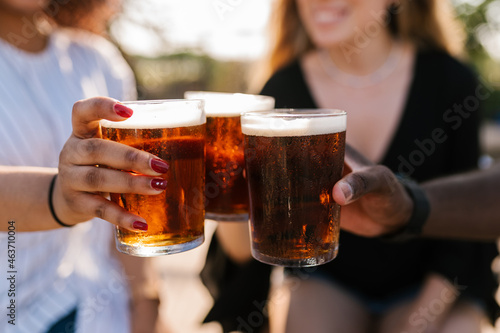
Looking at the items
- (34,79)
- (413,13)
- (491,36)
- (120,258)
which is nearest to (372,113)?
(413,13)

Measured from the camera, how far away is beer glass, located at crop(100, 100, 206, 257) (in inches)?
50.5

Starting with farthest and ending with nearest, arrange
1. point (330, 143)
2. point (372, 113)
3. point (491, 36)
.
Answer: point (491, 36) → point (372, 113) → point (330, 143)

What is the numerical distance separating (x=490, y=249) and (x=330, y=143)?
1602mm

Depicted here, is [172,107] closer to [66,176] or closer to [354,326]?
[66,176]

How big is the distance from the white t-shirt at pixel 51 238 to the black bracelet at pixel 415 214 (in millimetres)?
1294

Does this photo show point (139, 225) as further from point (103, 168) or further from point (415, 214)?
A: point (415, 214)

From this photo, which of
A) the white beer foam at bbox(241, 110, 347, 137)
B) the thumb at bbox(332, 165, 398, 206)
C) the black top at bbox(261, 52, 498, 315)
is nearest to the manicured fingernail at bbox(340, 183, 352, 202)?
the thumb at bbox(332, 165, 398, 206)

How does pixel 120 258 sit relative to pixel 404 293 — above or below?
above

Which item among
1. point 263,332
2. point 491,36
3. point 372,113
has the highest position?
point 372,113

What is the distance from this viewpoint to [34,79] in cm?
216

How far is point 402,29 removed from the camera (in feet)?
9.82

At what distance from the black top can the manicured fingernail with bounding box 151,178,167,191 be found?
4.70 feet

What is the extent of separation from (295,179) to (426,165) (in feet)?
4.88

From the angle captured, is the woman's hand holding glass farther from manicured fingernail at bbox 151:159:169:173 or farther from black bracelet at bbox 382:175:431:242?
black bracelet at bbox 382:175:431:242
